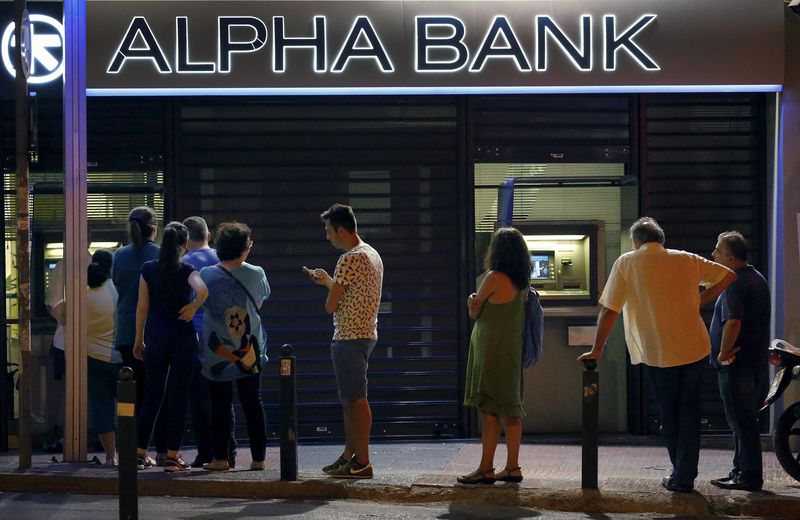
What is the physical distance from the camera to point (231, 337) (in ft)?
27.8

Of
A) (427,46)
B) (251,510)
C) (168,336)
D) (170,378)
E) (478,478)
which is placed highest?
(427,46)

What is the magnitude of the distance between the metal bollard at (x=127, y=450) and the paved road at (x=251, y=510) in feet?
3.32

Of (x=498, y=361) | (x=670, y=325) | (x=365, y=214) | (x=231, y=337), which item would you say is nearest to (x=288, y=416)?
(x=231, y=337)

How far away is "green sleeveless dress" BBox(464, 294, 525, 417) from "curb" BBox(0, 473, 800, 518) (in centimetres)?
56

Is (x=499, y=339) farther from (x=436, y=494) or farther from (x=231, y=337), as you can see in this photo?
(x=231, y=337)

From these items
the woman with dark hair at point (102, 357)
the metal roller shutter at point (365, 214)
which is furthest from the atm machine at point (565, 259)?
the woman with dark hair at point (102, 357)

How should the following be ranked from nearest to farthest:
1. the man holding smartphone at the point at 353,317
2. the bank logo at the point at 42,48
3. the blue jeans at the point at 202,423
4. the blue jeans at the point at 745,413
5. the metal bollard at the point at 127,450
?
the metal bollard at the point at 127,450
the blue jeans at the point at 745,413
the man holding smartphone at the point at 353,317
the blue jeans at the point at 202,423
the bank logo at the point at 42,48

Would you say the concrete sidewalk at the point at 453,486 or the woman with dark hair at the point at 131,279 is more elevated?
the woman with dark hair at the point at 131,279

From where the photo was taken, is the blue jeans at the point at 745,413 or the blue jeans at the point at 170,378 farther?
the blue jeans at the point at 170,378

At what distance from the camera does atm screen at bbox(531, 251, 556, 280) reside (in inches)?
429

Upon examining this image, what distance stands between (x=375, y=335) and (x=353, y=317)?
0.29m

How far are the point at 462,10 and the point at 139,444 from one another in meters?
4.67

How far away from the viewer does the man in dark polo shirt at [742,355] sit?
804 centimetres

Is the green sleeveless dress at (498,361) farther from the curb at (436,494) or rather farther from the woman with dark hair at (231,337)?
the woman with dark hair at (231,337)
